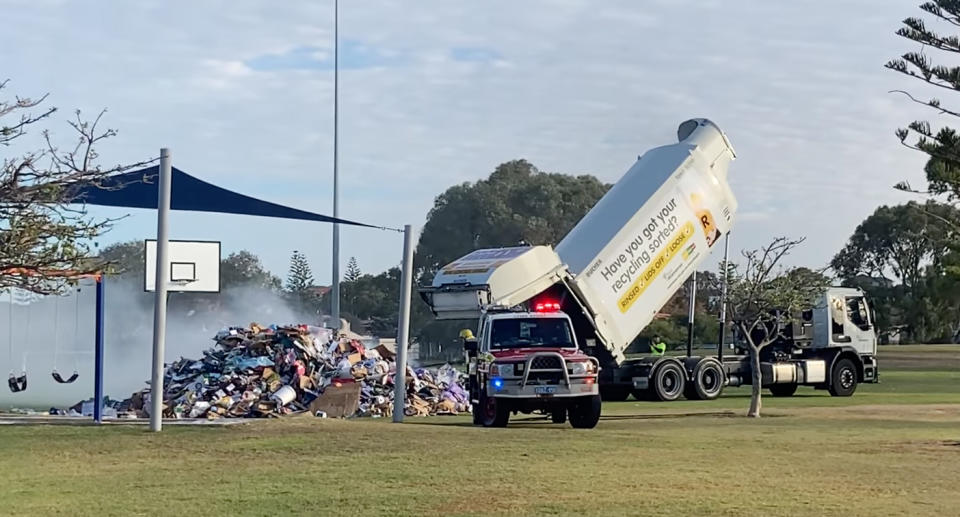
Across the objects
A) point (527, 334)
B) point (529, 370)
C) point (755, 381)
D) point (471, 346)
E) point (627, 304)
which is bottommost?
point (755, 381)

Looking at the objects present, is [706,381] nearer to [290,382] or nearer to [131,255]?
[290,382]

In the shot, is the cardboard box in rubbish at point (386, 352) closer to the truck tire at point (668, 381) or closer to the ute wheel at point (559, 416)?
the truck tire at point (668, 381)

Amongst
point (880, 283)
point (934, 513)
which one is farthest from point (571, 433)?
point (880, 283)

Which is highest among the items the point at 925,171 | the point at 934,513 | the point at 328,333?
the point at 925,171

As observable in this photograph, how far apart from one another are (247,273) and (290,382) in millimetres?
45256

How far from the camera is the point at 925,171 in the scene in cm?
2245

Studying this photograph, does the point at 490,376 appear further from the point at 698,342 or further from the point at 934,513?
the point at 698,342

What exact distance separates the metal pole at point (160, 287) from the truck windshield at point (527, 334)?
6.00 m

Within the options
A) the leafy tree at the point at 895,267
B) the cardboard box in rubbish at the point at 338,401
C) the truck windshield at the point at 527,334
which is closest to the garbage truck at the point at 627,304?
the truck windshield at the point at 527,334

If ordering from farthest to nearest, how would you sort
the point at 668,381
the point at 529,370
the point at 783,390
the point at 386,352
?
the point at 783,390
the point at 668,381
the point at 386,352
the point at 529,370

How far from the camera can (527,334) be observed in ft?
76.9

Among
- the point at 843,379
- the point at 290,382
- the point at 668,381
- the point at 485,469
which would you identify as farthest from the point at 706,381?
the point at 485,469

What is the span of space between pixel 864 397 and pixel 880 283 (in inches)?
1975

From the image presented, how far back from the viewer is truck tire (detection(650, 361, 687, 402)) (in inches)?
1332
